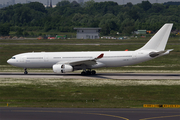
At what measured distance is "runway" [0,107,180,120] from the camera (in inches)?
826

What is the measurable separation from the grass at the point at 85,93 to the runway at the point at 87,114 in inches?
72.3

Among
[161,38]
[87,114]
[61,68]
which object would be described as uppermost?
[161,38]

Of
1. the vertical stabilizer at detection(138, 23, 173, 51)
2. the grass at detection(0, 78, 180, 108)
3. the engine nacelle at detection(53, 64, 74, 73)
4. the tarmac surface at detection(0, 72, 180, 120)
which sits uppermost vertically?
the vertical stabilizer at detection(138, 23, 173, 51)

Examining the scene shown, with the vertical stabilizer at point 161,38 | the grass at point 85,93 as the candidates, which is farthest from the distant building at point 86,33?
the grass at point 85,93

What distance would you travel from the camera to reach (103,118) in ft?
68.7

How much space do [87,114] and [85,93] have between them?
9.02m

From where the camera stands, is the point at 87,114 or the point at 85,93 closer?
the point at 87,114

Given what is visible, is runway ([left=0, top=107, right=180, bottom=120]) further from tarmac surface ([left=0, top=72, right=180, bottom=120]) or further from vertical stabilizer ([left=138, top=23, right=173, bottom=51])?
vertical stabilizer ([left=138, top=23, right=173, bottom=51])

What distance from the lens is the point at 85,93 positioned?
102 feet

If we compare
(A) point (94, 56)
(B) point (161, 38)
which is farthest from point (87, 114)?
(B) point (161, 38)

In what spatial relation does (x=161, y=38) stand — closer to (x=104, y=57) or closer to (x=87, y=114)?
(x=104, y=57)

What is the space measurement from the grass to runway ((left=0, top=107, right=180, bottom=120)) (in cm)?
184

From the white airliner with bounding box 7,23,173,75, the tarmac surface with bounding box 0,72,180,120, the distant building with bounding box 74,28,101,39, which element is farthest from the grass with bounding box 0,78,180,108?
the distant building with bounding box 74,28,101,39

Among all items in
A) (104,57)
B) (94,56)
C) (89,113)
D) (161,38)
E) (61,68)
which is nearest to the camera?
(89,113)
